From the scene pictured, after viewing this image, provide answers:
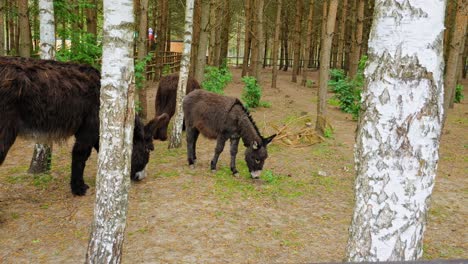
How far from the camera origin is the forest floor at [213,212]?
4809mm

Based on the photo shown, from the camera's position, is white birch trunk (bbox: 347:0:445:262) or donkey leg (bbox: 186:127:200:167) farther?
donkey leg (bbox: 186:127:200:167)

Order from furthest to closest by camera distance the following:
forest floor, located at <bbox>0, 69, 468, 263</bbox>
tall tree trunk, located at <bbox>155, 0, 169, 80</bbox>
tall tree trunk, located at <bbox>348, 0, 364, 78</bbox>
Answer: tall tree trunk, located at <bbox>155, 0, 169, 80</bbox> → tall tree trunk, located at <bbox>348, 0, 364, 78</bbox> → forest floor, located at <bbox>0, 69, 468, 263</bbox>

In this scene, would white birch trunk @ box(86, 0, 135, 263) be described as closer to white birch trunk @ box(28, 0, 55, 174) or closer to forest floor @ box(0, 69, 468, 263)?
forest floor @ box(0, 69, 468, 263)

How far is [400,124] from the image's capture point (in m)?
2.43

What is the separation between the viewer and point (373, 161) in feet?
8.36

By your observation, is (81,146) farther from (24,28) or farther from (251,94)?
(251,94)

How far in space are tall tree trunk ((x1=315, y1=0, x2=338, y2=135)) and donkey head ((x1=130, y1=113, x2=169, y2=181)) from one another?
5.17m

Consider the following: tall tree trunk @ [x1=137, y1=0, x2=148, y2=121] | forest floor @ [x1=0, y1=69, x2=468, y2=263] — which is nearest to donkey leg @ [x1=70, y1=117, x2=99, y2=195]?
forest floor @ [x1=0, y1=69, x2=468, y2=263]

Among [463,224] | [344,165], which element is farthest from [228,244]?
[344,165]

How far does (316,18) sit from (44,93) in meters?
25.1

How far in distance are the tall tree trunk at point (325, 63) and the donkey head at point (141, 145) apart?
5.17 metres

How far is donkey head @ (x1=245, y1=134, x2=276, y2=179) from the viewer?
7.48m

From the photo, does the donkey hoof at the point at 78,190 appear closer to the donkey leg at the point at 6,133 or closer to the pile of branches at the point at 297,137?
the donkey leg at the point at 6,133

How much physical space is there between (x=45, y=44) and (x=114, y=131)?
4.25 meters
